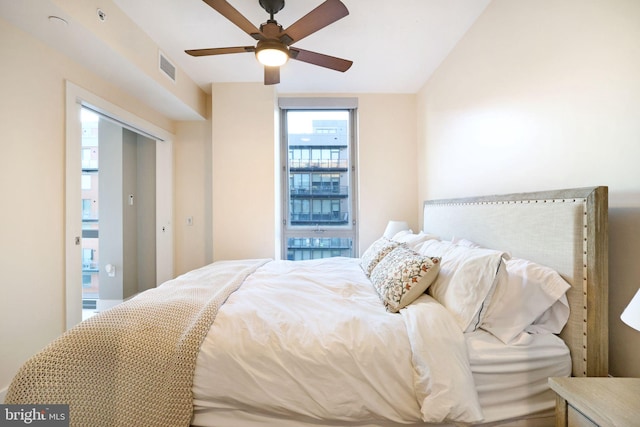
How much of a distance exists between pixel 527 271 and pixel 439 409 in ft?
2.36

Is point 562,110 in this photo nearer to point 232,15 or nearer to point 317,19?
point 317,19

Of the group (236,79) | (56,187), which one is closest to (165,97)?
(236,79)

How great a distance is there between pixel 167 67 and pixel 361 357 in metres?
2.89

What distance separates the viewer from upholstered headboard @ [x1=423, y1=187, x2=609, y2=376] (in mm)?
1021

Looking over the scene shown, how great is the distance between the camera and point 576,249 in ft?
3.57

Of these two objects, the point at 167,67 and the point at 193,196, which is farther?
the point at 193,196

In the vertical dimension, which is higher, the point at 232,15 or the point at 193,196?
the point at 232,15

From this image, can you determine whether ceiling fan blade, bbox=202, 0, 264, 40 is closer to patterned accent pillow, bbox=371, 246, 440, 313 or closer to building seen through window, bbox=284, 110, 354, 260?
patterned accent pillow, bbox=371, 246, 440, 313

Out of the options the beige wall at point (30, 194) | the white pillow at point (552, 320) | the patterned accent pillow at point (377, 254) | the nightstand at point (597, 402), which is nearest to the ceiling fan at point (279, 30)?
the beige wall at point (30, 194)

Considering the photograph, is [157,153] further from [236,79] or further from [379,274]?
[379,274]

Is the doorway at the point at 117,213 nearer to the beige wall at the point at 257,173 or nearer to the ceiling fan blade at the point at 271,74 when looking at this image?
the beige wall at the point at 257,173

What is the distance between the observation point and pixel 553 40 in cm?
131

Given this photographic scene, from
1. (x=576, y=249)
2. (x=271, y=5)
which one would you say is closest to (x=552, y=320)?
(x=576, y=249)

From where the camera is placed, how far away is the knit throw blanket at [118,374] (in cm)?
99
